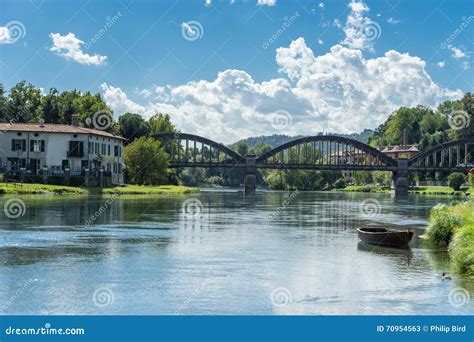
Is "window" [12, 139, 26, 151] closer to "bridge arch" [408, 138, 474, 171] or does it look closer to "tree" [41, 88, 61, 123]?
"tree" [41, 88, 61, 123]

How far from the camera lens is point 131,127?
4857 inches

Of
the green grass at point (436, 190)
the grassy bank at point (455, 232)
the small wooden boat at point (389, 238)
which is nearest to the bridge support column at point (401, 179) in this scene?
the green grass at point (436, 190)

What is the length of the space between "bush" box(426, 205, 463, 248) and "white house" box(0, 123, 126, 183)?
58.3 metres

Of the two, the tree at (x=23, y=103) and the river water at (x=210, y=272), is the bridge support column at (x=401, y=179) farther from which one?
the river water at (x=210, y=272)

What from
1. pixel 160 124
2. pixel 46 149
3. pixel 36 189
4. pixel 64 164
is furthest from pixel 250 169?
pixel 36 189

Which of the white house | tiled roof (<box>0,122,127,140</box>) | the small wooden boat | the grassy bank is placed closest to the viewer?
the grassy bank

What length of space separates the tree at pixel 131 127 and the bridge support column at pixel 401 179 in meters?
56.1

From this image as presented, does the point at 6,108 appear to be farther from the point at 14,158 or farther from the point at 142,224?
the point at 142,224

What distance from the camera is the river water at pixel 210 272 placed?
20.7 meters

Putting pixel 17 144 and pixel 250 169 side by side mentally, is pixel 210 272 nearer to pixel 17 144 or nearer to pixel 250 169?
pixel 17 144

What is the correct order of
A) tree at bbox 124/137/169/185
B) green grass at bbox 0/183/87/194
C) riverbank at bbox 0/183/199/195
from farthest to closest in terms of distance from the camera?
tree at bbox 124/137/169/185
riverbank at bbox 0/183/199/195
green grass at bbox 0/183/87/194

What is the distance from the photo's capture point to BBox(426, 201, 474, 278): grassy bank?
27.1 metres

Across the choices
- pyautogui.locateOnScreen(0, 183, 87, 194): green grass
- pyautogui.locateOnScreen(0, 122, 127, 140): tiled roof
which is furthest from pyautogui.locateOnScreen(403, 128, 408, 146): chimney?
pyautogui.locateOnScreen(0, 183, 87, 194): green grass

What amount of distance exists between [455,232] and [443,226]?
210 centimetres
